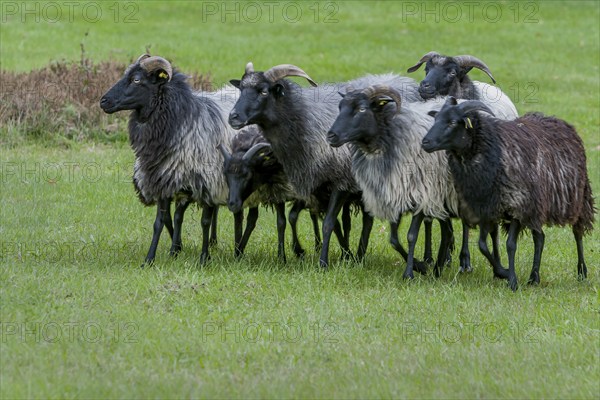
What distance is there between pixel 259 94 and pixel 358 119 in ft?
3.99

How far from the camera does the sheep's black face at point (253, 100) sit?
444 inches

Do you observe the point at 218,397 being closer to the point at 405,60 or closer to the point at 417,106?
the point at 417,106

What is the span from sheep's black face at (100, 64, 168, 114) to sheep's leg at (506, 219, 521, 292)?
4326 mm

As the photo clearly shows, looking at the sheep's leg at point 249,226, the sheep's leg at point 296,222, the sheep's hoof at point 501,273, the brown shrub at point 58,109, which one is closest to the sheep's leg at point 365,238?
the sheep's leg at point 296,222

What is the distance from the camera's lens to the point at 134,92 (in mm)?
11797

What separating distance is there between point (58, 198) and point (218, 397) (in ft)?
27.0

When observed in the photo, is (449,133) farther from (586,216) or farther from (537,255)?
(586,216)

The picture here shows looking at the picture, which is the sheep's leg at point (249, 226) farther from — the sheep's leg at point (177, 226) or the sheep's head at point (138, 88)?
the sheep's head at point (138, 88)

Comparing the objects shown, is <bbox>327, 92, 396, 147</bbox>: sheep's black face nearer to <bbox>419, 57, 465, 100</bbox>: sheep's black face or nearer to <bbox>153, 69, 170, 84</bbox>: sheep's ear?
<bbox>419, 57, 465, 100</bbox>: sheep's black face

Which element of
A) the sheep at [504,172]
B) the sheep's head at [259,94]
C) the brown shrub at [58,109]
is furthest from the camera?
the brown shrub at [58,109]

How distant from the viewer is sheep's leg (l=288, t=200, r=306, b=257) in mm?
12234

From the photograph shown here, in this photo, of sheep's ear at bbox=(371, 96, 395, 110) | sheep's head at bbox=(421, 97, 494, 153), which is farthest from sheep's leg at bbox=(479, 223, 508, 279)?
sheep's ear at bbox=(371, 96, 395, 110)

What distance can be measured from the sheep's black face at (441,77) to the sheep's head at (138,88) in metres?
3.19

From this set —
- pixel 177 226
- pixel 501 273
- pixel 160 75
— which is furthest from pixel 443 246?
pixel 160 75
